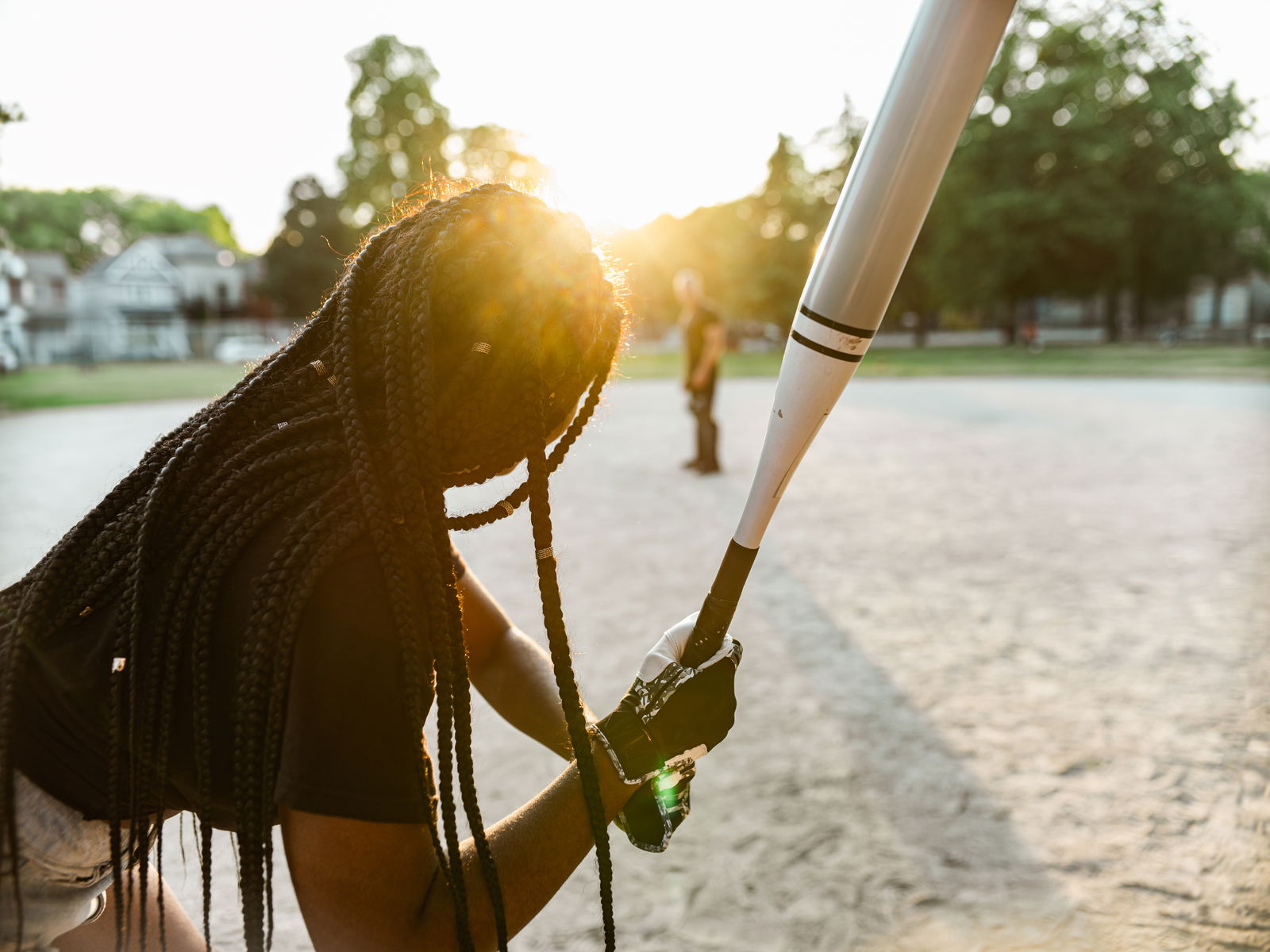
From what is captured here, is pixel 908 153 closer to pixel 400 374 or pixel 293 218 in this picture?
pixel 400 374

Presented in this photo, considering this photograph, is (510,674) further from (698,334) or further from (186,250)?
(186,250)

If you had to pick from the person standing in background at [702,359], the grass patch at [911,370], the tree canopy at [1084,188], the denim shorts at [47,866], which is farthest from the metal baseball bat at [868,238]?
the tree canopy at [1084,188]

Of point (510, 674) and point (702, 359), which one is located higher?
point (702, 359)

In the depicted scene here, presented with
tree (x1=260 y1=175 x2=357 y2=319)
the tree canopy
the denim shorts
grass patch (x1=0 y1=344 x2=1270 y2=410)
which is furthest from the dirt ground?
tree (x1=260 y1=175 x2=357 y2=319)

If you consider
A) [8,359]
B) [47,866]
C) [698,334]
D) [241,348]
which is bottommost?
[47,866]

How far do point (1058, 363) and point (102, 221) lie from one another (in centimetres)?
9660

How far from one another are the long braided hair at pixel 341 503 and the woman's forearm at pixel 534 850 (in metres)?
0.03

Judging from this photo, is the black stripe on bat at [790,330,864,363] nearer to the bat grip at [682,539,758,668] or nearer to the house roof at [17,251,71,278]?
the bat grip at [682,539,758,668]

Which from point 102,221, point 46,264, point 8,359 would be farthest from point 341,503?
point 102,221

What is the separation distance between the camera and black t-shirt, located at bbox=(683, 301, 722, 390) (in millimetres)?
10523

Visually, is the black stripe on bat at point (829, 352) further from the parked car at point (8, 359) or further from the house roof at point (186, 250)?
the house roof at point (186, 250)

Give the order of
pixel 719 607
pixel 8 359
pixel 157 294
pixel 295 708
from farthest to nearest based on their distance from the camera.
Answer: pixel 157 294 → pixel 8 359 → pixel 719 607 → pixel 295 708

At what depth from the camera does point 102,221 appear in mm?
96938

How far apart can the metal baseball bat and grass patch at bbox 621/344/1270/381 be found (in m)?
21.9
